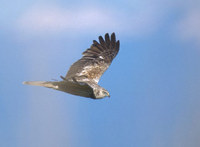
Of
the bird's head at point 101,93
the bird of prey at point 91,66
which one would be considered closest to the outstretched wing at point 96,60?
the bird of prey at point 91,66

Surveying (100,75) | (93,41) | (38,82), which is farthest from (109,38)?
(38,82)

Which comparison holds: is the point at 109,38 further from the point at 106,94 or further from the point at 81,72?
the point at 106,94

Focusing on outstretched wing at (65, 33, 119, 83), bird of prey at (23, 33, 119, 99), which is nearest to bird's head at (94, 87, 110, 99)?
bird of prey at (23, 33, 119, 99)

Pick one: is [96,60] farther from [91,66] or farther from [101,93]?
[101,93]

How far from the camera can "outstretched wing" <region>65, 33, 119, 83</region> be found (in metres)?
15.3

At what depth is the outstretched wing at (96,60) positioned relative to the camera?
15.3m

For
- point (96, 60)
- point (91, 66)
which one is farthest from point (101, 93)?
point (96, 60)

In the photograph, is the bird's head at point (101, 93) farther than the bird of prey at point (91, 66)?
No

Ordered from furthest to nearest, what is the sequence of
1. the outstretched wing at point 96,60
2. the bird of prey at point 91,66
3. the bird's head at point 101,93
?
the outstretched wing at point 96,60, the bird of prey at point 91,66, the bird's head at point 101,93

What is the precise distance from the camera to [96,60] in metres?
16.2

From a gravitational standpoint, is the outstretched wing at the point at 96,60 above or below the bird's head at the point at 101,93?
above

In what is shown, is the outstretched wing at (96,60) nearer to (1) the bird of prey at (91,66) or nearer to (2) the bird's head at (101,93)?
(1) the bird of prey at (91,66)

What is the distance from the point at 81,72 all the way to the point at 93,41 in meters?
2.11

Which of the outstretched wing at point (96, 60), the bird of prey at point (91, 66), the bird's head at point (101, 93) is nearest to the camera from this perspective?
the bird's head at point (101, 93)
